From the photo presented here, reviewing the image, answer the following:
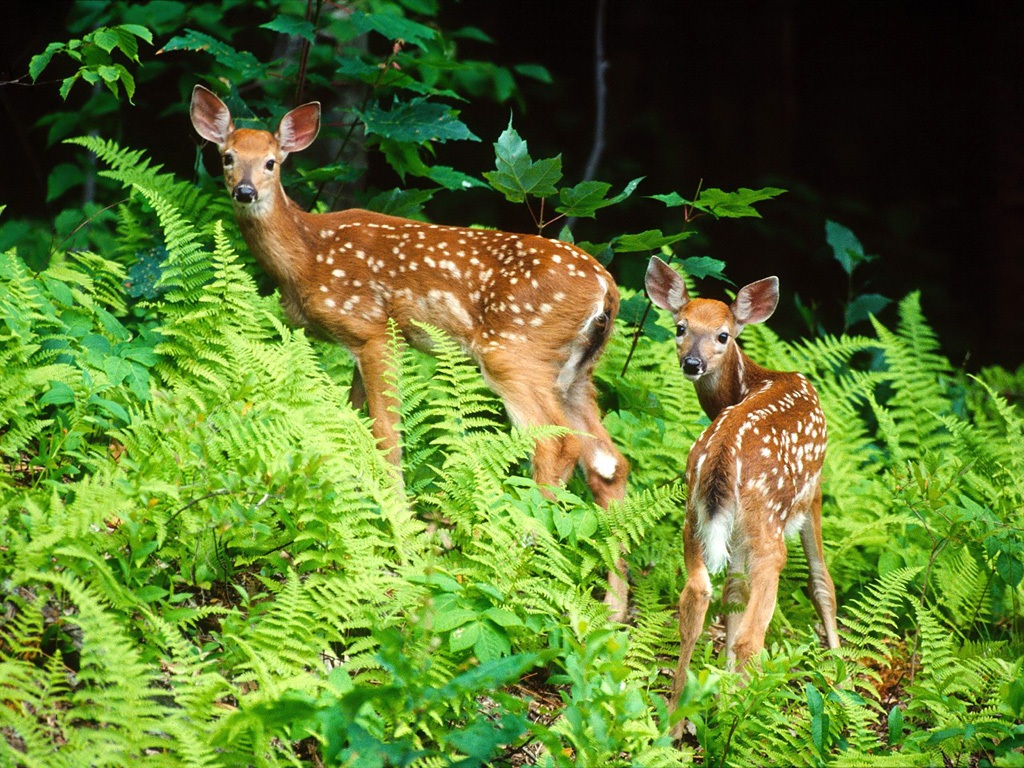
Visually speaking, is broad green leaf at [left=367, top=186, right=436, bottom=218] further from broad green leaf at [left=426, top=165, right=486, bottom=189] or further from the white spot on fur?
the white spot on fur

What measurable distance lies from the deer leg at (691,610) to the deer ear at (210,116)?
10.2 feet

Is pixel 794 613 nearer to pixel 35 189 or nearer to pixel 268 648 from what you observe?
pixel 268 648

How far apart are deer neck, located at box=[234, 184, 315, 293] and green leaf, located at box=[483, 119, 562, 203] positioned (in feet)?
3.61

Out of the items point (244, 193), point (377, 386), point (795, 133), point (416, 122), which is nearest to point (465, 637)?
point (377, 386)

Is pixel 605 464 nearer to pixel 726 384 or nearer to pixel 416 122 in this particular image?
pixel 726 384

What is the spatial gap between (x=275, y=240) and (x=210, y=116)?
68cm

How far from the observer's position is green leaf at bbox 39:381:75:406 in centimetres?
385

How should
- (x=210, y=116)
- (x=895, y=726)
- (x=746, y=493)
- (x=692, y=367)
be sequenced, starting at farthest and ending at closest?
1. (x=210, y=116)
2. (x=692, y=367)
3. (x=746, y=493)
4. (x=895, y=726)

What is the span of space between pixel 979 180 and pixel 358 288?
7609 millimetres

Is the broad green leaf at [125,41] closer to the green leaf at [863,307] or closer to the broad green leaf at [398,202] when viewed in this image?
the broad green leaf at [398,202]

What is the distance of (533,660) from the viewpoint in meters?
2.78

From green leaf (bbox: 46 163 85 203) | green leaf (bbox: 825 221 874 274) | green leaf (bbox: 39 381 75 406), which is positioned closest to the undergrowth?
green leaf (bbox: 39 381 75 406)

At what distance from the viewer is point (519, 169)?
15.8 ft

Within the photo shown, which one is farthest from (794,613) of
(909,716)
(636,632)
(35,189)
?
(35,189)
